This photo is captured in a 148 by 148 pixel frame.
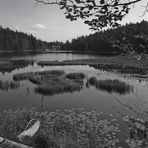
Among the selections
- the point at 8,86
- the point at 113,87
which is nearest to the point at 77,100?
the point at 113,87

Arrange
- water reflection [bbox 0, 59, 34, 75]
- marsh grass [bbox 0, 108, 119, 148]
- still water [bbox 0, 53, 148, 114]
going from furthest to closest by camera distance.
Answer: water reflection [bbox 0, 59, 34, 75], still water [bbox 0, 53, 148, 114], marsh grass [bbox 0, 108, 119, 148]

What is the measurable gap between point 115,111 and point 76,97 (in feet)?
17.8

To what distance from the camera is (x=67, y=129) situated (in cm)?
1251

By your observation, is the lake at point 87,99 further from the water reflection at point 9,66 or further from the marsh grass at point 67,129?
the water reflection at point 9,66

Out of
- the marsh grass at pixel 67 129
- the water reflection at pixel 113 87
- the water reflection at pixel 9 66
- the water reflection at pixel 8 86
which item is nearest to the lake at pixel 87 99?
the water reflection at pixel 113 87

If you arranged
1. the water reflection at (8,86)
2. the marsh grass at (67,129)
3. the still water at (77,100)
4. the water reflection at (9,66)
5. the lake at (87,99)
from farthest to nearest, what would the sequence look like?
the water reflection at (9,66) < the water reflection at (8,86) < the still water at (77,100) < the lake at (87,99) < the marsh grass at (67,129)

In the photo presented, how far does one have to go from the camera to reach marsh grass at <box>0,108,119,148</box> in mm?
9620

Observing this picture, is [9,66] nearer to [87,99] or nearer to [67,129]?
[87,99]

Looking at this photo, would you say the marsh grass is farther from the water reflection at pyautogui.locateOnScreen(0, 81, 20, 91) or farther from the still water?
the water reflection at pyautogui.locateOnScreen(0, 81, 20, 91)

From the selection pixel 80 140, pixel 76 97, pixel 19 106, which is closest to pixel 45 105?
pixel 19 106

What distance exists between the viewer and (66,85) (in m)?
24.7

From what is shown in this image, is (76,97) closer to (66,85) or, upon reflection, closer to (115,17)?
(66,85)

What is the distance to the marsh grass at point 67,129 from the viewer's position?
Result: 379 inches

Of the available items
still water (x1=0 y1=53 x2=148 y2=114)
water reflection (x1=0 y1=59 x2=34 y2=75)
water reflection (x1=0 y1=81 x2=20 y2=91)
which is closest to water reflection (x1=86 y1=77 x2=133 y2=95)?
still water (x1=0 y1=53 x2=148 y2=114)
